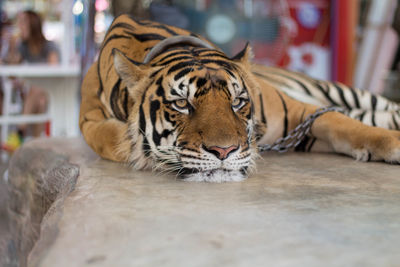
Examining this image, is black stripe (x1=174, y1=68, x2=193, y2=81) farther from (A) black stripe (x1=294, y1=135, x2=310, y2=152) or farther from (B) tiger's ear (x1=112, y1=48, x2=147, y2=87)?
(A) black stripe (x1=294, y1=135, x2=310, y2=152)

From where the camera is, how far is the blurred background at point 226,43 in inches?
208

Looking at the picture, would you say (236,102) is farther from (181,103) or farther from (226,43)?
(226,43)

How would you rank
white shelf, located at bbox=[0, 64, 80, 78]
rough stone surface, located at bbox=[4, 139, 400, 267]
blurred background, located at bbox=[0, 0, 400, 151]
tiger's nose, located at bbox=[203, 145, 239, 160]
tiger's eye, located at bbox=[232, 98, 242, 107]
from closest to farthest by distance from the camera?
rough stone surface, located at bbox=[4, 139, 400, 267] → tiger's nose, located at bbox=[203, 145, 239, 160] → tiger's eye, located at bbox=[232, 98, 242, 107] → blurred background, located at bbox=[0, 0, 400, 151] → white shelf, located at bbox=[0, 64, 80, 78]

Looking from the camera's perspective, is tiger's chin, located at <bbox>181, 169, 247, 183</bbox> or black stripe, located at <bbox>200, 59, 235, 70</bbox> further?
black stripe, located at <bbox>200, 59, 235, 70</bbox>

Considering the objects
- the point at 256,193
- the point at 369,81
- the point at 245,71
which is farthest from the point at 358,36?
the point at 256,193

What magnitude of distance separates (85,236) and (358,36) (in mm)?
7453

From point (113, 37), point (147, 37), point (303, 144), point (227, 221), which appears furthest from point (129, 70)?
point (303, 144)

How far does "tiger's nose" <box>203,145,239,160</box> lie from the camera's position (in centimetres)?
159

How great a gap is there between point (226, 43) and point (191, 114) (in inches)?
147

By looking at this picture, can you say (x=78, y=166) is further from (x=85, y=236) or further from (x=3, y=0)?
(x=3, y=0)

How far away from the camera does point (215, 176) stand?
170 centimetres

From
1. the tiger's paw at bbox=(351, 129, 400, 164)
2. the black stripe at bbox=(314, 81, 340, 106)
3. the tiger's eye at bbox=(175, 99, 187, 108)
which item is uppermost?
the tiger's eye at bbox=(175, 99, 187, 108)

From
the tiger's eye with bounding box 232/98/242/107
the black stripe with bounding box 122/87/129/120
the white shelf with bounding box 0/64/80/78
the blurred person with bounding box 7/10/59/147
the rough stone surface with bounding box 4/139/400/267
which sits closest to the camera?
the rough stone surface with bounding box 4/139/400/267

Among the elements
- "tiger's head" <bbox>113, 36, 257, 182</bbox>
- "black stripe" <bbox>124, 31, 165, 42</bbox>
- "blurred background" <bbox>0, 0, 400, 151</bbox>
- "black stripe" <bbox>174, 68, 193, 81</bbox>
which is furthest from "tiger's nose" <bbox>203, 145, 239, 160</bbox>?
"blurred background" <bbox>0, 0, 400, 151</bbox>
